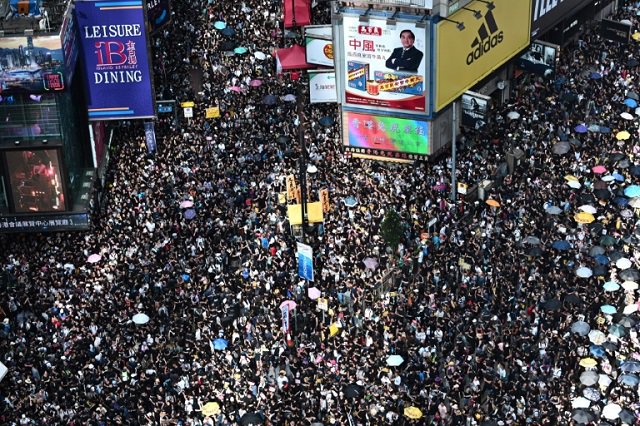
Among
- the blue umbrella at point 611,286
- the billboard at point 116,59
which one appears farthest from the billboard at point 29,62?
the blue umbrella at point 611,286

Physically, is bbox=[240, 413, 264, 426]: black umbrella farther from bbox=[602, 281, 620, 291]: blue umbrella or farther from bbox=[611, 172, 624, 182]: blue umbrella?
bbox=[611, 172, 624, 182]: blue umbrella

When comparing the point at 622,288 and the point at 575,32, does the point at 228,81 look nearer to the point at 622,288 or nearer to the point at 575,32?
the point at 575,32

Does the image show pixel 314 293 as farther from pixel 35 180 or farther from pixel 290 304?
pixel 35 180

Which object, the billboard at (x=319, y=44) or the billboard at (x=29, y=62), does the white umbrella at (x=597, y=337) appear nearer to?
the billboard at (x=319, y=44)

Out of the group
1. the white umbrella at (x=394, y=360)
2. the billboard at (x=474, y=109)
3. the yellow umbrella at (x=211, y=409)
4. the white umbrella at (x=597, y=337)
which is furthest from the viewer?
the billboard at (x=474, y=109)

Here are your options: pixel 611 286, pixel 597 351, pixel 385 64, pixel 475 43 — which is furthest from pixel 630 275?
pixel 475 43

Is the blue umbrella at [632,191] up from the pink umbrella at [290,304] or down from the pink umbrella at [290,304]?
up

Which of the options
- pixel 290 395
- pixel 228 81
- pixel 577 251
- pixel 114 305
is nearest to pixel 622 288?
pixel 577 251

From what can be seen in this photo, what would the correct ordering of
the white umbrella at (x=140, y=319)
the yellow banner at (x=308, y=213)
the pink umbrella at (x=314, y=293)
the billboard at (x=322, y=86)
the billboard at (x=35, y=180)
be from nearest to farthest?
the white umbrella at (x=140, y=319), the pink umbrella at (x=314, y=293), the yellow banner at (x=308, y=213), the billboard at (x=35, y=180), the billboard at (x=322, y=86)
